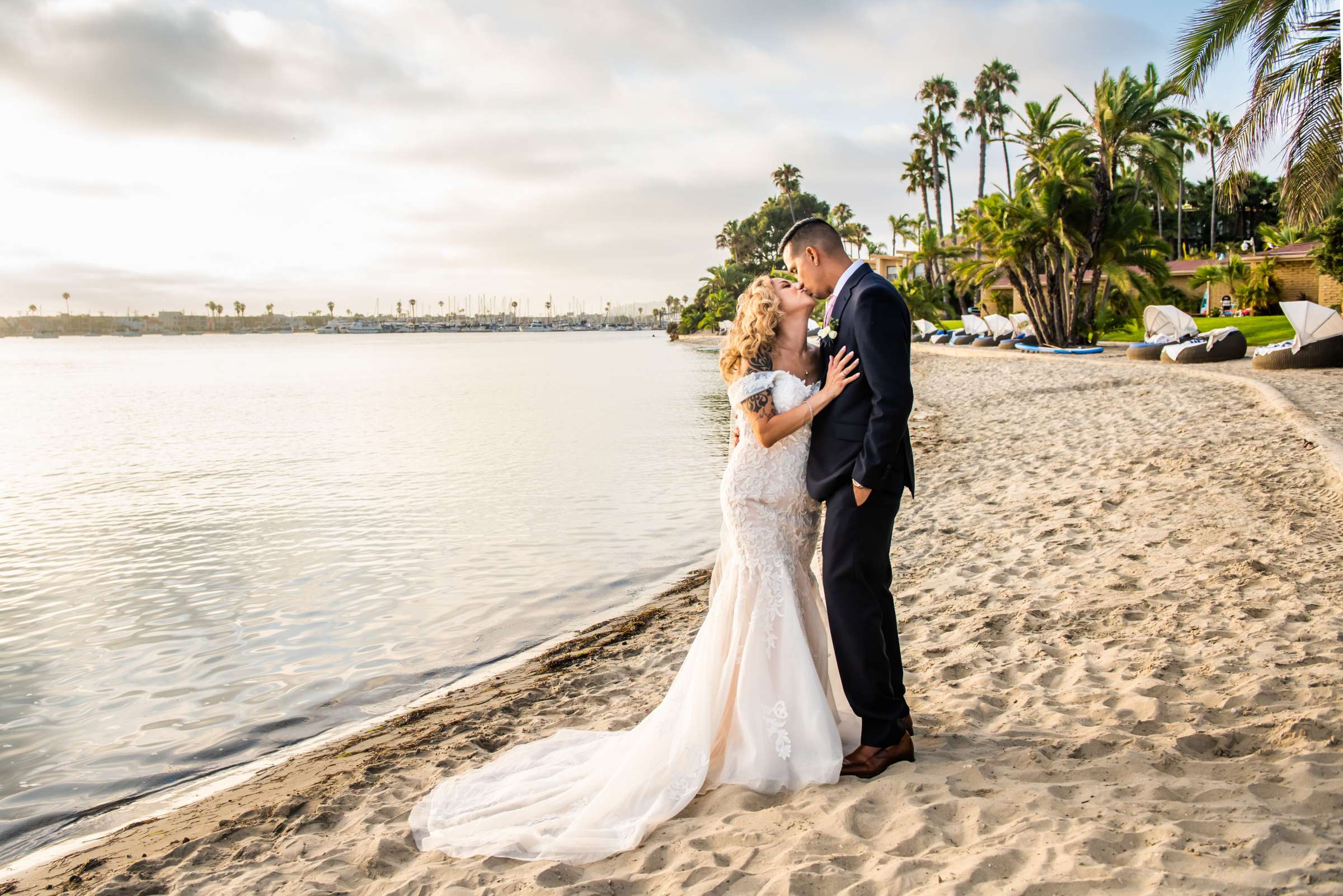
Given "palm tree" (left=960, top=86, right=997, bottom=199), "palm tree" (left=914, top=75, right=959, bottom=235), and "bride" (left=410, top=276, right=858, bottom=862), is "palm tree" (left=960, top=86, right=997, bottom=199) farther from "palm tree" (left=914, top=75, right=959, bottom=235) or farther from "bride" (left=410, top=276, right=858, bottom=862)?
"bride" (left=410, top=276, right=858, bottom=862)

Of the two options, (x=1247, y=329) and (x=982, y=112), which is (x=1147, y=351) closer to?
(x=1247, y=329)

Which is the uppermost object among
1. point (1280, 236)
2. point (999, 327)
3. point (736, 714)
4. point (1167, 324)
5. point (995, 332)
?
point (1280, 236)

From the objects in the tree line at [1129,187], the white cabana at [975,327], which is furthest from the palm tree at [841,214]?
the white cabana at [975,327]

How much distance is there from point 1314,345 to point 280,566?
21.2 metres

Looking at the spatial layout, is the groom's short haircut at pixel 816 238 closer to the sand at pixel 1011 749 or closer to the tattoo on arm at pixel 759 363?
the tattoo on arm at pixel 759 363

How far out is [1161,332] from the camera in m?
29.4

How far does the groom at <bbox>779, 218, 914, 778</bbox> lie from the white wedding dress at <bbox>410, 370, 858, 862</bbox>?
0.16 m

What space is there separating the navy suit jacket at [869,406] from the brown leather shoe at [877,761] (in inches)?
42.3

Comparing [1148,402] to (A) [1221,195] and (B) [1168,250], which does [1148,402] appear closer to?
(A) [1221,195]

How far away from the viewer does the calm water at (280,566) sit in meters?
6.10

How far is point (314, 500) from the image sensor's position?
1484 cm

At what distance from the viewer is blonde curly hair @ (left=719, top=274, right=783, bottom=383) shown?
12.2 ft

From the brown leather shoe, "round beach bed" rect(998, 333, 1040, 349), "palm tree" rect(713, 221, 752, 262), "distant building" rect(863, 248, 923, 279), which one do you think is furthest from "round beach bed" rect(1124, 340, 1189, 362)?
"palm tree" rect(713, 221, 752, 262)

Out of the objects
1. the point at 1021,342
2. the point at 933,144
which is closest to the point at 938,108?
the point at 933,144
